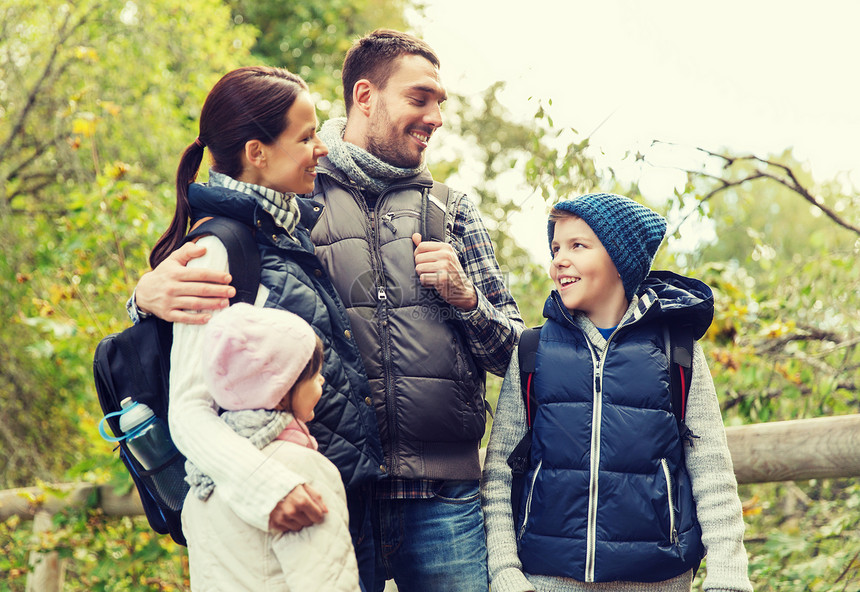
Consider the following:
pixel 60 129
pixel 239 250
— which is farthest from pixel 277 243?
pixel 60 129

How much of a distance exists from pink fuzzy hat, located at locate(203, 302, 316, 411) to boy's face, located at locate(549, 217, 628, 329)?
0.75 metres

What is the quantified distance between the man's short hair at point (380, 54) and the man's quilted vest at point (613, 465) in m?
0.98

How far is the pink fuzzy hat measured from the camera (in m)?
1.47

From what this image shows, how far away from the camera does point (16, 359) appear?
6332 mm

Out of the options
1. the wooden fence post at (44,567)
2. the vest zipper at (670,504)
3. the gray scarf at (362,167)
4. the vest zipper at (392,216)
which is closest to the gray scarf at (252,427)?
the vest zipper at (392,216)

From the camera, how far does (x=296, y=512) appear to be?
1426mm

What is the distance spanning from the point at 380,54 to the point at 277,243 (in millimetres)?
836

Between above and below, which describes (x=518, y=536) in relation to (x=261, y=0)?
below

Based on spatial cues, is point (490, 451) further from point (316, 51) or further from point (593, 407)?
point (316, 51)

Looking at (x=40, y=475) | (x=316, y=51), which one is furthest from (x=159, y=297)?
(x=316, y=51)

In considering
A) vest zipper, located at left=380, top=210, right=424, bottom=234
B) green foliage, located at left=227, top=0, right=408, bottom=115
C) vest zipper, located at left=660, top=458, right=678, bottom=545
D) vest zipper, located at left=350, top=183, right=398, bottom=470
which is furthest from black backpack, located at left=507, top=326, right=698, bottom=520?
green foliage, located at left=227, top=0, right=408, bottom=115

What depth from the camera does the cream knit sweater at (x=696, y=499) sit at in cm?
172

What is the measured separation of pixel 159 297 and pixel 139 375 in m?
0.19

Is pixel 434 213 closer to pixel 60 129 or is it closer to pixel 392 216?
pixel 392 216
